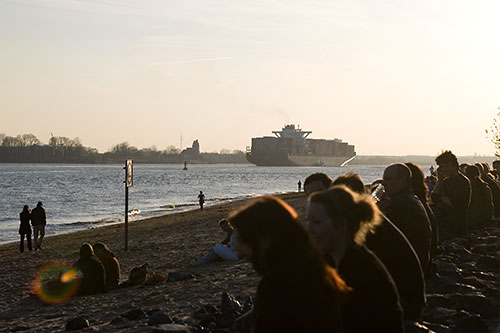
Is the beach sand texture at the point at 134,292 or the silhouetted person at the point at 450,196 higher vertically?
the silhouetted person at the point at 450,196

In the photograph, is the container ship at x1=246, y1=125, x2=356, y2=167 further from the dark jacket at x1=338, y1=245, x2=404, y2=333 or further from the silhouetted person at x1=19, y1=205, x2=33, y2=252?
the dark jacket at x1=338, y1=245, x2=404, y2=333

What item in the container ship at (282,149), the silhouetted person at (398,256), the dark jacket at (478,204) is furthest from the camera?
the container ship at (282,149)

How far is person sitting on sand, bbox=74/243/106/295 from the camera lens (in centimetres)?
1016

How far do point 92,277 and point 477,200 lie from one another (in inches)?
254

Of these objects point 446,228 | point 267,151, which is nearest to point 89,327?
point 446,228

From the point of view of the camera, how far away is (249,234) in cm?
265

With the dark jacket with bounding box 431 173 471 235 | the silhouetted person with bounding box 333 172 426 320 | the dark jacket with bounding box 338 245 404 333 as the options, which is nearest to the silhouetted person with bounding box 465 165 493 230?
the dark jacket with bounding box 431 173 471 235

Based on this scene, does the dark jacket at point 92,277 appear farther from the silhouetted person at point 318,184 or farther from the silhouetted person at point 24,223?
the silhouetted person at point 24,223

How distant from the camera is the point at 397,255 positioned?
4.11m

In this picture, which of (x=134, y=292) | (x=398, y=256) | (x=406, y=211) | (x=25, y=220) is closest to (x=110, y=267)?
(x=134, y=292)

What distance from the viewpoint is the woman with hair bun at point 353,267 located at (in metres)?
3.10

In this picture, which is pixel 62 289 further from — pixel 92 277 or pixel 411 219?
pixel 411 219

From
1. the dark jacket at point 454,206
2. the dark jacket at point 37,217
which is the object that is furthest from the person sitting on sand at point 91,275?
the dark jacket at point 37,217

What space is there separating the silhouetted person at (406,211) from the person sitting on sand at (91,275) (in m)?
6.07
